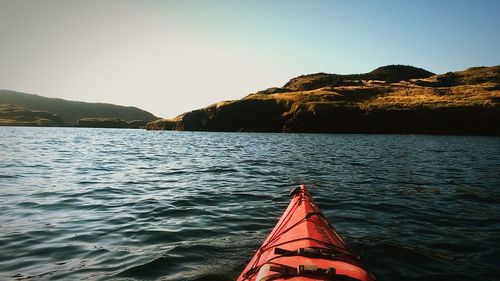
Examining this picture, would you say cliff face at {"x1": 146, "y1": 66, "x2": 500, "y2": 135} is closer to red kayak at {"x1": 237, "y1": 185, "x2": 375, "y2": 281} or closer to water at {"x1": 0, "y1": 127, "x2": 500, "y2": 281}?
water at {"x1": 0, "y1": 127, "x2": 500, "y2": 281}

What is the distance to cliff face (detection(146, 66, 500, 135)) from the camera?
86625 millimetres

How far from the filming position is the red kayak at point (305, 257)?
15.4 ft

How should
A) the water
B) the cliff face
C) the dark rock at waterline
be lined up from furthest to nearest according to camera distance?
1. the dark rock at waterline
2. the cliff face
3. the water

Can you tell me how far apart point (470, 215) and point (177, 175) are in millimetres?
15392

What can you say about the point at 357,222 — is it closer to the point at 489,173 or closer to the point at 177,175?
the point at 177,175

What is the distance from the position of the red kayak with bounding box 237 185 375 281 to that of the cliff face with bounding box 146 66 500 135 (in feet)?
296

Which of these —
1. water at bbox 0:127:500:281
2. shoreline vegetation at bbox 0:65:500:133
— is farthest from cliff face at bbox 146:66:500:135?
water at bbox 0:127:500:281

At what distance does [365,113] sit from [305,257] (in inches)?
3862

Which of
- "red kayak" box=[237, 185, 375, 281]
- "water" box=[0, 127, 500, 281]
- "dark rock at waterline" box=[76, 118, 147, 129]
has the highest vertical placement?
"dark rock at waterline" box=[76, 118, 147, 129]

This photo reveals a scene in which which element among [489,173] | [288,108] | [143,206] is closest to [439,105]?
[288,108]

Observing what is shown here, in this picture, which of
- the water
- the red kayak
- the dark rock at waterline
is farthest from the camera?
the dark rock at waterline

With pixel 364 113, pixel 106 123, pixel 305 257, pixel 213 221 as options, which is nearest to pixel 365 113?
pixel 364 113

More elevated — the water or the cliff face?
the cliff face

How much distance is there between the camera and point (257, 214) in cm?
1190
